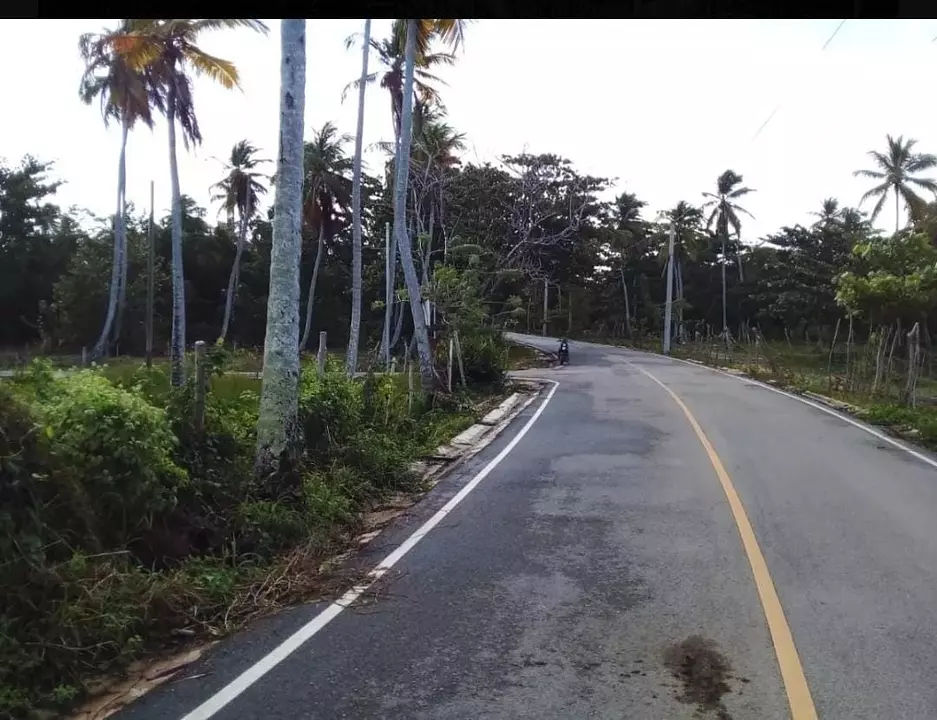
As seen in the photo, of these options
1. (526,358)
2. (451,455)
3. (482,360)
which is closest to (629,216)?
(526,358)

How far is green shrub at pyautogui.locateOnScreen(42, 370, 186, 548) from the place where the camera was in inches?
224

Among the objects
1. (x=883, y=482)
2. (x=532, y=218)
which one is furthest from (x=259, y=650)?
(x=532, y=218)

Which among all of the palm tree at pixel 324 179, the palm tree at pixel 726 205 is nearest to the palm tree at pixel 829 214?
the palm tree at pixel 726 205

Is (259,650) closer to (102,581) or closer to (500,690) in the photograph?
(102,581)

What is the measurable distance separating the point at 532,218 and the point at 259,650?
118 feet

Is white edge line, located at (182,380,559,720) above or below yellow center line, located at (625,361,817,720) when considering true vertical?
below

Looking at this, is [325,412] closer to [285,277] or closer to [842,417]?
[285,277]

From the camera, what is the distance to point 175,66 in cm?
2397

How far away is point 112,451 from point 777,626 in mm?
4614

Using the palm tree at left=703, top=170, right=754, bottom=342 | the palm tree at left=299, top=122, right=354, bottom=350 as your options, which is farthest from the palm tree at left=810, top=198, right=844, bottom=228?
the palm tree at left=299, top=122, right=354, bottom=350

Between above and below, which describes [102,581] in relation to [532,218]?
below

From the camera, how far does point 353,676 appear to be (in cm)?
451

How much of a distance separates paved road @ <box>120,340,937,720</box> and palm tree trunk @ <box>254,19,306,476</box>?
1404mm

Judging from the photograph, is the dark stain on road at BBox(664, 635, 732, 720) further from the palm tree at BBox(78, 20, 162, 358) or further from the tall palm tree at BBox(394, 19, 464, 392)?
the palm tree at BBox(78, 20, 162, 358)
